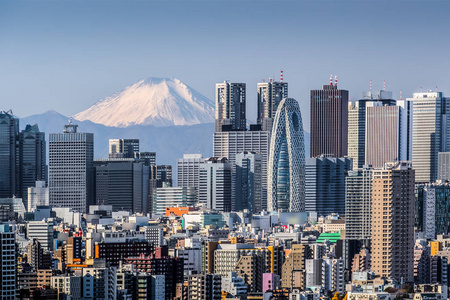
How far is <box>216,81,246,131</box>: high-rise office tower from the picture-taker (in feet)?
299

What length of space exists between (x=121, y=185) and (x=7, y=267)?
49.6m

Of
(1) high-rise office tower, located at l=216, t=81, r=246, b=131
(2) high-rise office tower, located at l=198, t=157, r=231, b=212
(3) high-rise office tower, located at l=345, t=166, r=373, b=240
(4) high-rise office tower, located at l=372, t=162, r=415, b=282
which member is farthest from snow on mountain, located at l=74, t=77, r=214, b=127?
(4) high-rise office tower, located at l=372, t=162, r=415, b=282

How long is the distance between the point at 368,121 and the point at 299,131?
6574 millimetres

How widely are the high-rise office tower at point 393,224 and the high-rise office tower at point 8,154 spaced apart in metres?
38.3

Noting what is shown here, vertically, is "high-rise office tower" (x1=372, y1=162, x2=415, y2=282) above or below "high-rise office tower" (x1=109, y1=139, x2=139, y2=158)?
below

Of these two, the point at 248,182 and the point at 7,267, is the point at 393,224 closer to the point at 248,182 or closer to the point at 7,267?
the point at 7,267

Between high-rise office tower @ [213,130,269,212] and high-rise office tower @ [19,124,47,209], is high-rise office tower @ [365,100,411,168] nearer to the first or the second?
high-rise office tower @ [213,130,269,212]

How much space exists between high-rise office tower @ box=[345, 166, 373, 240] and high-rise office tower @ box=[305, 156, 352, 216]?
20312 millimetres

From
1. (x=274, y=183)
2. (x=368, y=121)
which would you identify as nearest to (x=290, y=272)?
(x=274, y=183)

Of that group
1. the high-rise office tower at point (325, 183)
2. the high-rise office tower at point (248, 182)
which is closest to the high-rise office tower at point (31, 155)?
the high-rise office tower at point (248, 182)

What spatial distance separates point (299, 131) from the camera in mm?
79938

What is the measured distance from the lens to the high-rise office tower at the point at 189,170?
86438 millimetres

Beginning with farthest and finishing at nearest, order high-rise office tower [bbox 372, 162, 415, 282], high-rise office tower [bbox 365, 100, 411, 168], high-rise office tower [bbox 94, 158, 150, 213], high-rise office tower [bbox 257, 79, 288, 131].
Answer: high-rise office tower [bbox 257, 79, 288, 131] < high-rise office tower [bbox 365, 100, 411, 168] < high-rise office tower [bbox 94, 158, 150, 213] < high-rise office tower [bbox 372, 162, 415, 282]

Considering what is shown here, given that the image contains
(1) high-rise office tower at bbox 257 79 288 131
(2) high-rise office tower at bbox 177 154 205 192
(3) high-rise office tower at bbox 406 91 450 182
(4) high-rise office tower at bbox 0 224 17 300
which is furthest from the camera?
(1) high-rise office tower at bbox 257 79 288 131
